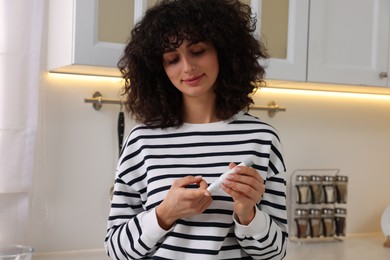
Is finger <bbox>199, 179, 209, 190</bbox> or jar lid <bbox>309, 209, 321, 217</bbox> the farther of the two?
jar lid <bbox>309, 209, 321, 217</bbox>

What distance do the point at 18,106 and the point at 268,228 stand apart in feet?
3.05

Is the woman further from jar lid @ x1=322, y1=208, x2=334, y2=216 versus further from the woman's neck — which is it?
jar lid @ x1=322, y1=208, x2=334, y2=216

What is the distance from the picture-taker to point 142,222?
1.04 m

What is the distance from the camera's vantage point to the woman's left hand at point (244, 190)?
0.94 metres

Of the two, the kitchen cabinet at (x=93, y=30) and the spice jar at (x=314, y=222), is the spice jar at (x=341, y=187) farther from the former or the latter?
the kitchen cabinet at (x=93, y=30)

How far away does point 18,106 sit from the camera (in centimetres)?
160

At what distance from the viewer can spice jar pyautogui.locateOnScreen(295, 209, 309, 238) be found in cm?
210

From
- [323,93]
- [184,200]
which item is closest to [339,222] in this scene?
[323,93]

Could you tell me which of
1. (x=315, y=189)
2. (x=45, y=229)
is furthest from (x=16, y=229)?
(x=315, y=189)

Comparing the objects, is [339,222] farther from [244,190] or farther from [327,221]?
[244,190]

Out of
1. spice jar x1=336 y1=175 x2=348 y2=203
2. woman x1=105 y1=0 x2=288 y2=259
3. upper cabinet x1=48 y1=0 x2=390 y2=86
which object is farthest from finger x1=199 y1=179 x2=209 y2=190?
spice jar x1=336 y1=175 x2=348 y2=203

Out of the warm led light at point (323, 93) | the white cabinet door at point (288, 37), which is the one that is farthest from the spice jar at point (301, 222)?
the white cabinet door at point (288, 37)

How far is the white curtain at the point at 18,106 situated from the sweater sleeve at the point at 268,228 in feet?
2.76

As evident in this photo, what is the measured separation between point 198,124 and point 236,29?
208 millimetres
